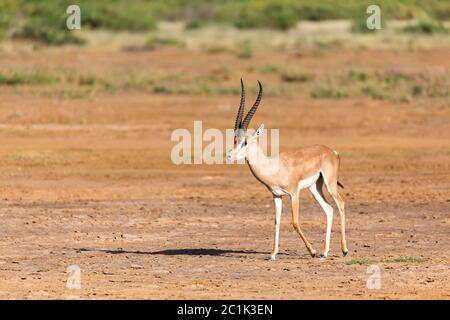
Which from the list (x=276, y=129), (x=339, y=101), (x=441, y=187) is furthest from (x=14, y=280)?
(x=339, y=101)

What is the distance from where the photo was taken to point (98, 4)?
52.8m

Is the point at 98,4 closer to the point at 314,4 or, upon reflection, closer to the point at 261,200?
the point at 314,4

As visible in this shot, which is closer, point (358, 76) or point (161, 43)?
point (358, 76)

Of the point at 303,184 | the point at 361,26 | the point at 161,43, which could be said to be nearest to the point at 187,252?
the point at 303,184

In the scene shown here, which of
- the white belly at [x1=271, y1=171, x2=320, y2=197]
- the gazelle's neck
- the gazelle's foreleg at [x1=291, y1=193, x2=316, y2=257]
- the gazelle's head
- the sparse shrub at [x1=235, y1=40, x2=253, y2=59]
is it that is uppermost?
the sparse shrub at [x1=235, y1=40, x2=253, y2=59]

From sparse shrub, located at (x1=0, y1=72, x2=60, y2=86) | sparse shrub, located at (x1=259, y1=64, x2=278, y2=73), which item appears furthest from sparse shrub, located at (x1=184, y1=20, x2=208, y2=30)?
sparse shrub, located at (x1=0, y1=72, x2=60, y2=86)

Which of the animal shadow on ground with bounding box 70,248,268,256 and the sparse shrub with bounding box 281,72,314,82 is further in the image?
the sparse shrub with bounding box 281,72,314,82

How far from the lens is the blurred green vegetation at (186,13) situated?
41.7m

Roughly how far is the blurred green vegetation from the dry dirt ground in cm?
1365

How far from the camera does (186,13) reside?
194 feet

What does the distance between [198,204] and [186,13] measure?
4364 centimetres

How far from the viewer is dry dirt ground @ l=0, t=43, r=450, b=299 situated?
10.8m

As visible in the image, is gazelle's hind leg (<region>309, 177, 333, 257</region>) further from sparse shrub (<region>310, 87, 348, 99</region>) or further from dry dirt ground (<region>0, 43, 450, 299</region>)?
sparse shrub (<region>310, 87, 348, 99</region>)

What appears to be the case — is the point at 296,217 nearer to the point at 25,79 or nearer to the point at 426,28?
the point at 25,79
